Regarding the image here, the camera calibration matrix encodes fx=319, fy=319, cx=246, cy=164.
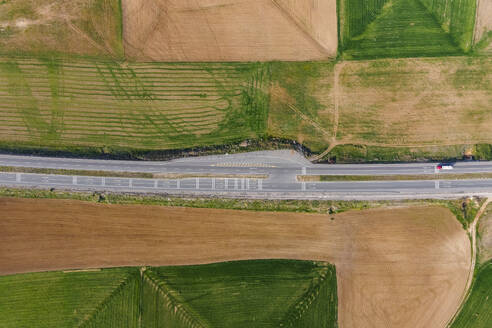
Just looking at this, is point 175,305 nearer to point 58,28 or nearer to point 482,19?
point 58,28

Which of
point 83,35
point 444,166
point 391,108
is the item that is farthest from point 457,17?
point 83,35

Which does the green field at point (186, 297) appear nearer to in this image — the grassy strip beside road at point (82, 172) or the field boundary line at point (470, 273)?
the grassy strip beside road at point (82, 172)

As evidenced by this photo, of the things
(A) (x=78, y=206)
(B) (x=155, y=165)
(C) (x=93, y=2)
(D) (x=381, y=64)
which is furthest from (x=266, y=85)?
(A) (x=78, y=206)

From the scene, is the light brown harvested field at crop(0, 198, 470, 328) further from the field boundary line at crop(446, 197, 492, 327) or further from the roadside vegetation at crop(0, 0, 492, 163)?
the roadside vegetation at crop(0, 0, 492, 163)

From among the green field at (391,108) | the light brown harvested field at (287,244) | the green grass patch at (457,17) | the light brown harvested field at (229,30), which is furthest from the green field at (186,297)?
the green grass patch at (457,17)

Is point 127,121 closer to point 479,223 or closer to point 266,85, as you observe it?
point 266,85

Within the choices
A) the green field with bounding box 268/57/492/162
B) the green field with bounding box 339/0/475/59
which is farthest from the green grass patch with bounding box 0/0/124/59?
the green field with bounding box 339/0/475/59

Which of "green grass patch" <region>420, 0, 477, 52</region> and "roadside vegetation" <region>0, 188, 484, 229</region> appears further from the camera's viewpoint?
"green grass patch" <region>420, 0, 477, 52</region>
